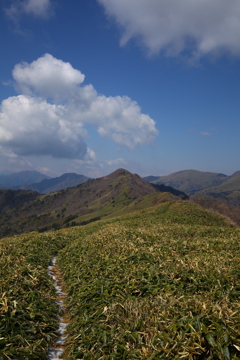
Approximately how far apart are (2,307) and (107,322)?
3.72 meters

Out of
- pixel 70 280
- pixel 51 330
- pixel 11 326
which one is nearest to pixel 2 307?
pixel 11 326

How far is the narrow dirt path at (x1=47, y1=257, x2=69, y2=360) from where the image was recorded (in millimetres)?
7417

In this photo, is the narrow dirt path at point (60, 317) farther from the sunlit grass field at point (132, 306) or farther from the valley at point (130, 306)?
the sunlit grass field at point (132, 306)

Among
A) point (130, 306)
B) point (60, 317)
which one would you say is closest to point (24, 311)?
point (60, 317)

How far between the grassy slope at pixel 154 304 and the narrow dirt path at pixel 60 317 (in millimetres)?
339

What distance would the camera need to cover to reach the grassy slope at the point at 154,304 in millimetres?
5926

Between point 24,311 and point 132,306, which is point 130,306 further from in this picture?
point 24,311

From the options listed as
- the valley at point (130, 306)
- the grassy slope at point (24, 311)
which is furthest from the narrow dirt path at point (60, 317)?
the grassy slope at point (24, 311)

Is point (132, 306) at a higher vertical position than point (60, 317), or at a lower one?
higher

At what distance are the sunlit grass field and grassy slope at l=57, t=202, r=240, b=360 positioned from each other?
25mm

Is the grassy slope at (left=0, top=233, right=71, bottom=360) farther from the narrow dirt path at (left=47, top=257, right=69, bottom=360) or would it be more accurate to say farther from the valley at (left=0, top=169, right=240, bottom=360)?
the narrow dirt path at (left=47, top=257, right=69, bottom=360)

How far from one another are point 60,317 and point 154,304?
4.44m

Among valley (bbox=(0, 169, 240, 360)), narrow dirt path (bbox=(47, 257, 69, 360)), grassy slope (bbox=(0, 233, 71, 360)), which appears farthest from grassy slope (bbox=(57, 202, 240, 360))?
grassy slope (bbox=(0, 233, 71, 360))

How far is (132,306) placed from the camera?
316 inches
